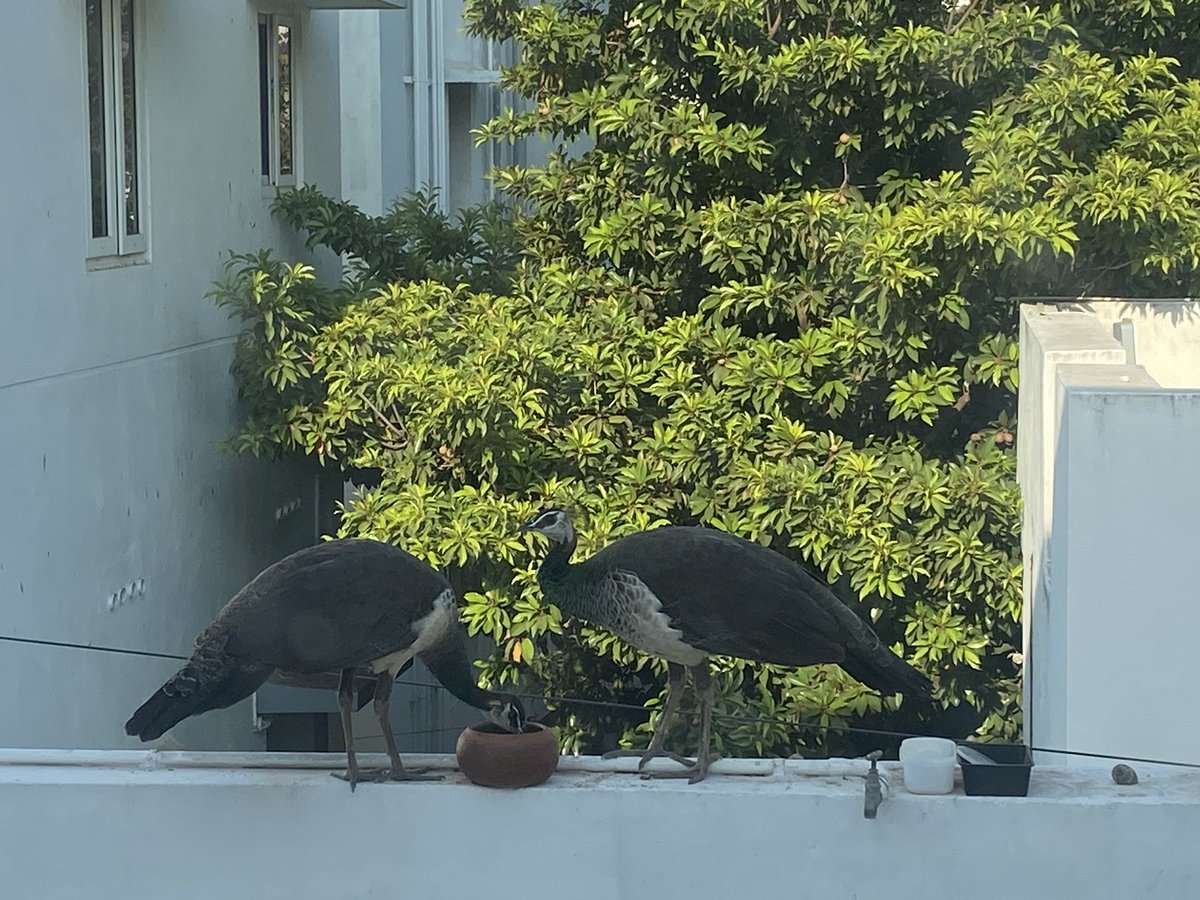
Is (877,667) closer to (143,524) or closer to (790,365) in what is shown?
(790,365)

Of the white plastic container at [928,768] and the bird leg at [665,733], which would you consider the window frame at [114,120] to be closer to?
the bird leg at [665,733]

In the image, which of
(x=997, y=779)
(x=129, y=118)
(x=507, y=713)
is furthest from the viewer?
(x=129, y=118)

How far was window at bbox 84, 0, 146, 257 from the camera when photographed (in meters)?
6.96

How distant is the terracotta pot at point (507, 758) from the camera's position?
160 inches

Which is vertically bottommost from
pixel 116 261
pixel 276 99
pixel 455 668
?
pixel 455 668

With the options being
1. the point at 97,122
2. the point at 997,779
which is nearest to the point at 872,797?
the point at 997,779

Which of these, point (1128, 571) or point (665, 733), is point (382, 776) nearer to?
point (665, 733)

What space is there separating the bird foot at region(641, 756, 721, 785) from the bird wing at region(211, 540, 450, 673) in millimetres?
739

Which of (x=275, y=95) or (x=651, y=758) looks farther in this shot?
(x=275, y=95)

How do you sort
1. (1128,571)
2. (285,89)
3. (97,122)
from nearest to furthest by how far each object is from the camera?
1. (1128,571)
2. (97,122)
3. (285,89)

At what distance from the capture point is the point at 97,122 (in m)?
7.00

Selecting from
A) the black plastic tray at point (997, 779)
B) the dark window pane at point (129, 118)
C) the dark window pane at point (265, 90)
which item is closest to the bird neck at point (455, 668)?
the black plastic tray at point (997, 779)

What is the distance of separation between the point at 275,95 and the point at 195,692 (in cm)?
648

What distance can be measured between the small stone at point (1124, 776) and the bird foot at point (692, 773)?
1.03 m
